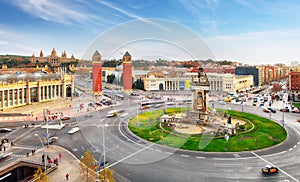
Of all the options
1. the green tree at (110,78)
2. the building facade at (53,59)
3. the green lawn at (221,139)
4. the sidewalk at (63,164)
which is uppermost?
the building facade at (53,59)

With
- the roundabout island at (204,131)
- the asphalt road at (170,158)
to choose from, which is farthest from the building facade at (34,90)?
the roundabout island at (204,131)

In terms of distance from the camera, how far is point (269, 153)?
21.2 m

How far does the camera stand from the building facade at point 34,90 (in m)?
41.8

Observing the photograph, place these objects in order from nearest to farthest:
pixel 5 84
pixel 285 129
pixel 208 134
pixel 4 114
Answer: pixel 208 134 → pixel 285 129 → pixel 4 114 → pixel 5 84

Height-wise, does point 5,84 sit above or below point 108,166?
above

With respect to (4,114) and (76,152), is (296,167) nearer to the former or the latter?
(76,152)

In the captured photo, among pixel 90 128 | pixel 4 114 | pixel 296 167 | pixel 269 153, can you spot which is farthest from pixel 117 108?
pixel 296 167

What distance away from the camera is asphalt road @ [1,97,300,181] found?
1683 centimetres

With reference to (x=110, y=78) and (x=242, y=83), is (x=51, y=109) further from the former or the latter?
(x=242, y=83)

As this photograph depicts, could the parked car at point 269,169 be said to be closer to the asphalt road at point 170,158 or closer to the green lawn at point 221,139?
the asphalt road at point 170,158

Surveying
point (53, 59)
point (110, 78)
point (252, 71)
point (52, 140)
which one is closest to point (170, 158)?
point (52, 140)

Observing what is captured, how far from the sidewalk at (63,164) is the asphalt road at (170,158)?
0.86 meters

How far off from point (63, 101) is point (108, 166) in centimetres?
3610

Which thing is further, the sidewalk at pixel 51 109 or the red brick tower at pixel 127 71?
the sidewalk at pixel 51 109
